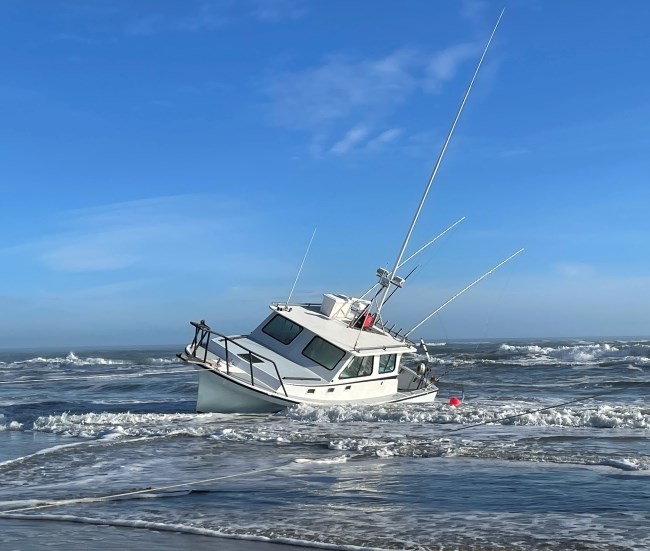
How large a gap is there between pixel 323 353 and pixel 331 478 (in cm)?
809

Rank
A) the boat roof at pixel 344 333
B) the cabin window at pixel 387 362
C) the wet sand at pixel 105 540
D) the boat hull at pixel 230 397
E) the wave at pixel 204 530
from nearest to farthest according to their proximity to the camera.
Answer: the wet sand at pixel 105 540
the wave at pixel 204 530
the boat hull at pixel 230 397
the boat roof at pixel 344 333
the cabin window at pixel 387 362

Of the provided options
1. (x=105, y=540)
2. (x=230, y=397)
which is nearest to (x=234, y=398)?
(x=230, y=397)

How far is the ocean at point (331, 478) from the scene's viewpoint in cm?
723

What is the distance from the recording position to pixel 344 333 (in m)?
19.0

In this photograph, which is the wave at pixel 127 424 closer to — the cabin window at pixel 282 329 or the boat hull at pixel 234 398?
the boat hull at pixel 234 398

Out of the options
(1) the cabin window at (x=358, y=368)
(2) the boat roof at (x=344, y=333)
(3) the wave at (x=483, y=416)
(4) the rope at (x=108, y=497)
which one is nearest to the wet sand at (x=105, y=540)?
(4) the rope at (x=108, y=497)

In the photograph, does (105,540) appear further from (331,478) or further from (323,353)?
(323,353)

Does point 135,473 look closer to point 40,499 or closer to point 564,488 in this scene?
point 40,499

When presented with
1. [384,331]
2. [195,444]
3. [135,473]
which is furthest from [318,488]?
[384,331]

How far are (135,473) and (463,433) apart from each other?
704 centimetres

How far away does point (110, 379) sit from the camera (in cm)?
3372

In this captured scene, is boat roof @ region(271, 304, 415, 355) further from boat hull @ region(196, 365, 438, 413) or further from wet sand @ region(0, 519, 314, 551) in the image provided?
wet sand @ region(0, 519, 314, 551)

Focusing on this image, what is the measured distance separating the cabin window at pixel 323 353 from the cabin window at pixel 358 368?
0.35 meters

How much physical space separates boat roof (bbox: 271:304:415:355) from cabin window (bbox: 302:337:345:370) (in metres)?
0.16
